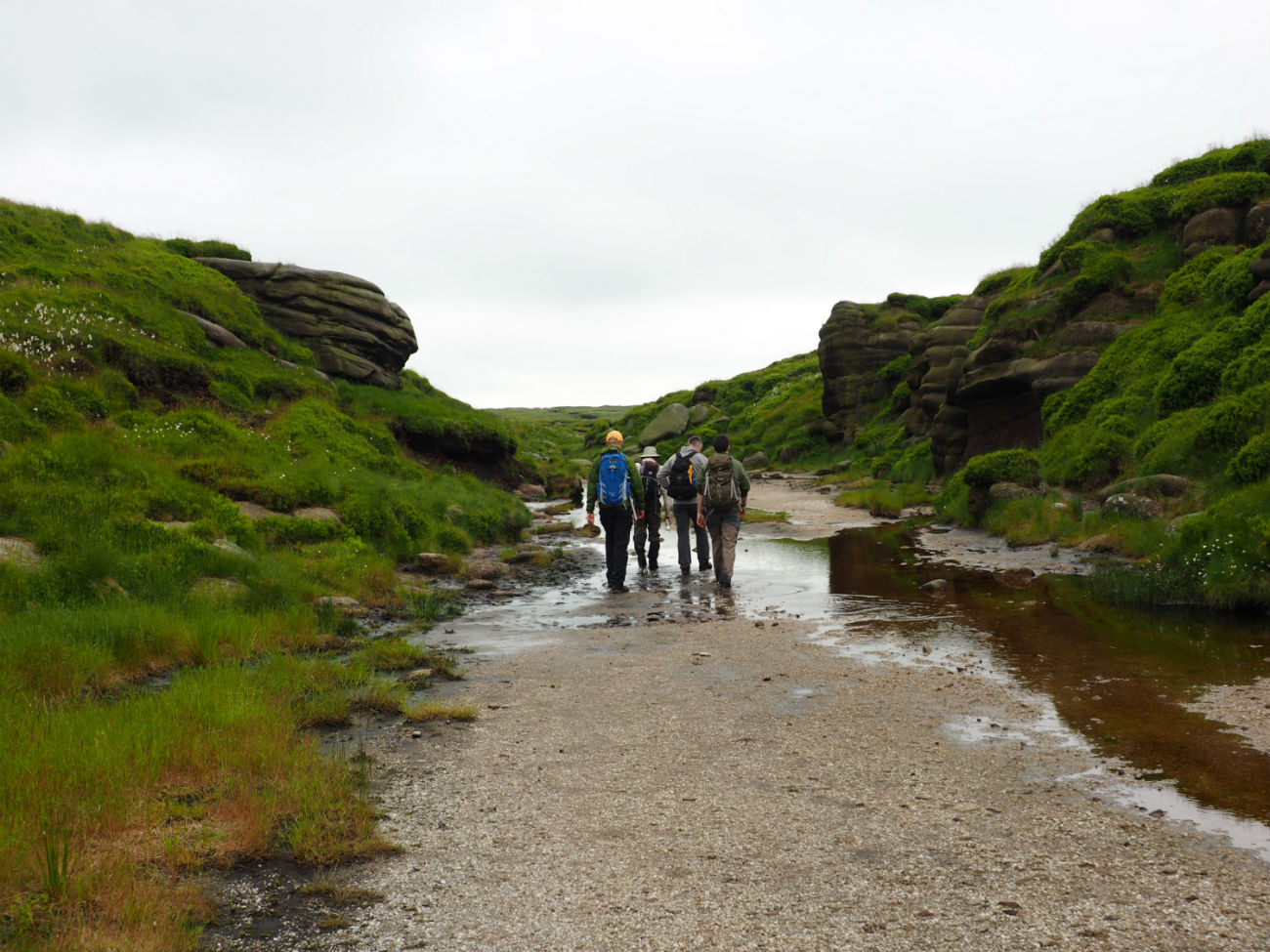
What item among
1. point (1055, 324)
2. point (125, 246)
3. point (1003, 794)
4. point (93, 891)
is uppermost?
point (125, 246)

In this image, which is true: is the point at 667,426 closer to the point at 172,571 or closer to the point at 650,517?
the point at 650,517

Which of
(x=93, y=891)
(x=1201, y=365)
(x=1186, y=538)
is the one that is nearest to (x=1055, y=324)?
(x=1201, y=365)

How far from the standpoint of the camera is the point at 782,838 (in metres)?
4.85

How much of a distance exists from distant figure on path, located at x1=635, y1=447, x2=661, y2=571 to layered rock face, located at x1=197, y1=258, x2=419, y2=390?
1487 centimetres

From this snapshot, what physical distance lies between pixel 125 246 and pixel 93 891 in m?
27.2

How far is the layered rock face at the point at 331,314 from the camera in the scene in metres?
28.8

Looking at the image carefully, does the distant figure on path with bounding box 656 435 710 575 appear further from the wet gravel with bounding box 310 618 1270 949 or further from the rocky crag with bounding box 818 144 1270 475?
the rocky crag with bounding box 818 144 1270 475

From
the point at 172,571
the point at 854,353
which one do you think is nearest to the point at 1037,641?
the point at 172,571

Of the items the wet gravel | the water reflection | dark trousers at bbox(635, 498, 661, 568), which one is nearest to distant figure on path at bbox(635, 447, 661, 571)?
dark trousers at bbox(635, 498, 661, 568)

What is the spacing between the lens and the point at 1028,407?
28.0 meters

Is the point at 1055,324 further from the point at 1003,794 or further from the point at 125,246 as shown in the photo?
the point at 125,246

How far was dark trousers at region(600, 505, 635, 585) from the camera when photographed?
15.5 meters

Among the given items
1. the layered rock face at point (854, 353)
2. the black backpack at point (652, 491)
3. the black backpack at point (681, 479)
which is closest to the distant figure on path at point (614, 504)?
the black backpack at point (681, 479)

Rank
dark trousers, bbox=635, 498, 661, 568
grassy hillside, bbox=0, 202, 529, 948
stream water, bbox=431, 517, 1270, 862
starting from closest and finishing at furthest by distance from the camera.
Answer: grassy hillside, bbox=0, 202, 529, 948 → stream water, bbox=431, 517, 1270, 862 → dark trousers, bbox=635, 498, 661, 568
